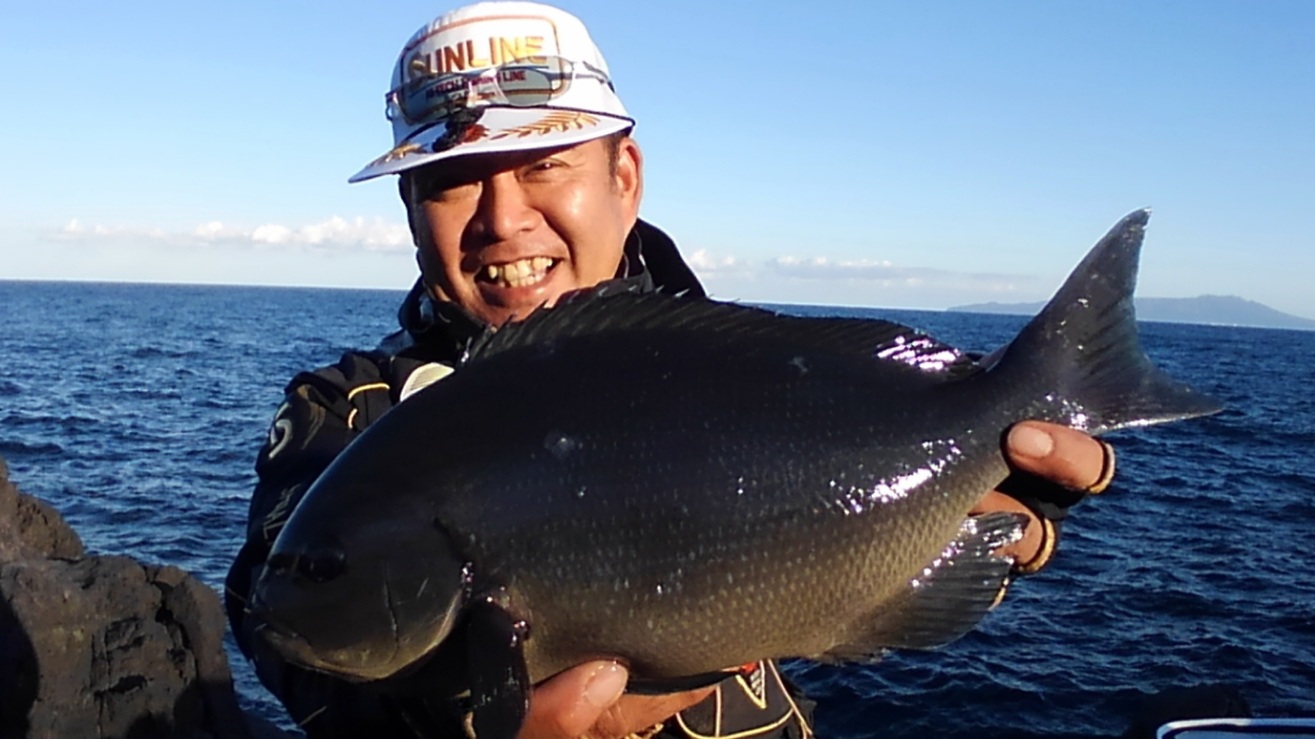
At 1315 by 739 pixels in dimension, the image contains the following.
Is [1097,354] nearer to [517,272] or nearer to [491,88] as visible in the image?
[517,272]

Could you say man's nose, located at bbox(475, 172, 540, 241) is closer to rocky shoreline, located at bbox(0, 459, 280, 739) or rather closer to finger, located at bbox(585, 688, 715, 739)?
finger, located at bbox(585, 688, 715, 739)

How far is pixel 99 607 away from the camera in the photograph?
28.5ft

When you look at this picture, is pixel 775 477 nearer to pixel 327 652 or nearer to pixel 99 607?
pixel 327 652

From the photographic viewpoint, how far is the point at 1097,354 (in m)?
3.14

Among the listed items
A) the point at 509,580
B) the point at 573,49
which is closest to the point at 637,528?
the point at 509,580

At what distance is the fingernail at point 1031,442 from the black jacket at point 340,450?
45.2 inches

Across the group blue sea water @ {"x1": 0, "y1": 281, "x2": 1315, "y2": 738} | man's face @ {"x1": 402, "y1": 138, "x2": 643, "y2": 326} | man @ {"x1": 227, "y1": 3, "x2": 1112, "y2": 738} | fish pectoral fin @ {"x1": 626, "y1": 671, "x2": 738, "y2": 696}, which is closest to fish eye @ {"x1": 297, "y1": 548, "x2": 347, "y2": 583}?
man @ {"x1": 227, "y1": 3, "x2": 1112, "y2": 738}

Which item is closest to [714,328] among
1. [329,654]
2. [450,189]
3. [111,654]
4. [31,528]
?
[450,189]

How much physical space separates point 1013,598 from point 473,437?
17.3m

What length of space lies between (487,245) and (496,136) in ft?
1.19

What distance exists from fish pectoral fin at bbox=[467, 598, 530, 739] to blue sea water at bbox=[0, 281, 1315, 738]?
260 centimetres

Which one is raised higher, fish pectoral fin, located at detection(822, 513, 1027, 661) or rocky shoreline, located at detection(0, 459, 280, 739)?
fish pectoral fin, located at detection(822, 513, 1027, 661)

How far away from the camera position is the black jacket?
3139 millimetres

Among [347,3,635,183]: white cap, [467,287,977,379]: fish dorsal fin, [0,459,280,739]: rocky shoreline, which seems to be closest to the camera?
[467,287,977,379]: fish dorsal fin
